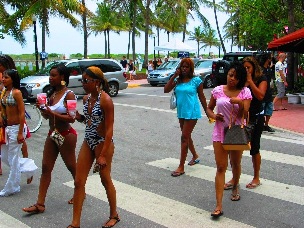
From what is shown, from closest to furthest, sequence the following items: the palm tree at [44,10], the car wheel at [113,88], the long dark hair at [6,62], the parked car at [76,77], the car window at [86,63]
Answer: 1. the long dark hair at [6,62]
2. the parked car at [76,77]
3. the car window at [86,63]
4. the car wheel at [113,88]
5. the palm tree at [44,10]

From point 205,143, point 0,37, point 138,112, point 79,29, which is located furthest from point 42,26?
point 205,143

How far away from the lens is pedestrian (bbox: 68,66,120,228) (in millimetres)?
4035

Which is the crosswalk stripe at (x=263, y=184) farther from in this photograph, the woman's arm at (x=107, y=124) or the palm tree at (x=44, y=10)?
the palm tree at (x=44, y=10)

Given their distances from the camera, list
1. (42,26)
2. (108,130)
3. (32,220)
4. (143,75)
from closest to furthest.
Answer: (108,130) < (32,220) < (42,26) < (143,75)

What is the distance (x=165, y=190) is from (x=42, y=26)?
82.0ft

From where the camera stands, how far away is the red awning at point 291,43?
511 inches

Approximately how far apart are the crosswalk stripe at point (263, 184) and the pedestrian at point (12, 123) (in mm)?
2352

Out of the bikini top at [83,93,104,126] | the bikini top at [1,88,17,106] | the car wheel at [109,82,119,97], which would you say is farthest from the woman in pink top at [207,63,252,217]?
the car wheel at [109,82,119,97]

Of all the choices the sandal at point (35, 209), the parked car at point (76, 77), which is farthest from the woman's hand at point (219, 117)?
the parked car at point (76, 77)

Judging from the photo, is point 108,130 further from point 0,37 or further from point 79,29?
point 79,29

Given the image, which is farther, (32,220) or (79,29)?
(79,29)

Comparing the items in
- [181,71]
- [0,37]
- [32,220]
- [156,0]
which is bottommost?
[32,220]

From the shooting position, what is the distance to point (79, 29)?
31.5m

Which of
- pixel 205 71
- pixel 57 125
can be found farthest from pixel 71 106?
pixel 205 71
